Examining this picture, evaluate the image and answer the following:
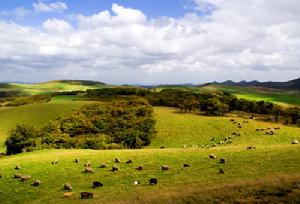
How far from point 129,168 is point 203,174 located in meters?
8.82

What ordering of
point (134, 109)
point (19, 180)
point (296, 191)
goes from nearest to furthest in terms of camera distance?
point (296, 191) → point (19, 180) → point (134, 109)

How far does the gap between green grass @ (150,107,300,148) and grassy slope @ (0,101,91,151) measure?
3053 cm

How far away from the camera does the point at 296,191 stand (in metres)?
27.1

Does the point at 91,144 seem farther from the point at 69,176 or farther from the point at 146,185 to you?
the point at 146,185

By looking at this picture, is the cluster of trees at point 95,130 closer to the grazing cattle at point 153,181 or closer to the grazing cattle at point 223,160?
the grazing cattle at point 223,160

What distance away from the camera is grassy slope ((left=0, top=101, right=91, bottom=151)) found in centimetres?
10425

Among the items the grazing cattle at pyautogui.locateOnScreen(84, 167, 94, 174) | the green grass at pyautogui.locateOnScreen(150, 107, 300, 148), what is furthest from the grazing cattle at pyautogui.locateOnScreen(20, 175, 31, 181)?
the green grass at pyautogui.locateOnScreen(150, 107, 300, 148)

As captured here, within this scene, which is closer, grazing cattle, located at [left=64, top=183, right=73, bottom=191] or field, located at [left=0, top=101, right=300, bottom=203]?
field, located at [left=0, top=101, right=300, bottom=203]

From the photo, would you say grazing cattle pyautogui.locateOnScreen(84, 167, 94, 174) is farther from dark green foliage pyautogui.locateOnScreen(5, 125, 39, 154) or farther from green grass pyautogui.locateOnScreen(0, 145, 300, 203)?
dark green foliage pyautogui.locateOnScreen(5, 125, 39, 154)

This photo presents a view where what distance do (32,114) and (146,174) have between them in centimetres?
8364

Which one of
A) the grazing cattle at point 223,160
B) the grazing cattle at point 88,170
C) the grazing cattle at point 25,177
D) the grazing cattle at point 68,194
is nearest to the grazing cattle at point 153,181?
the grazing cattle at point 68,194

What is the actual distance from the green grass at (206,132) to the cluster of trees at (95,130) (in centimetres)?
366

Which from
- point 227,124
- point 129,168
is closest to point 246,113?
point 227,124

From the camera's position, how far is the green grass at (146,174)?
1302 inches
